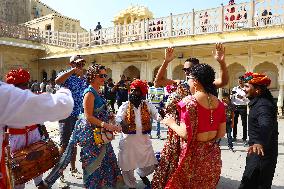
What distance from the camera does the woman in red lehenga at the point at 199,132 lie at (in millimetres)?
2646

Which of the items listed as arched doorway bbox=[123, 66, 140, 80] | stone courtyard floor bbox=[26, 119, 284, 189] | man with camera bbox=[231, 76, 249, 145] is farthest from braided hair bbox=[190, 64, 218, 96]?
arched doorway bbox=[123, 66, 140, 80]

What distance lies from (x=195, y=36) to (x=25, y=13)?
2897 centimetres

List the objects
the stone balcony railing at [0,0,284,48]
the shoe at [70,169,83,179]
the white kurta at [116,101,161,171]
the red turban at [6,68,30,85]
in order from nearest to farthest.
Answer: the red turban at [6,68,30,85], the white kurta at [116,101,161,171], the shoe at [70,169,83,179], the stone balcony railing at [0,0,284,48]

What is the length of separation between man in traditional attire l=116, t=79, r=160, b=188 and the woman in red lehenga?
1086 mm

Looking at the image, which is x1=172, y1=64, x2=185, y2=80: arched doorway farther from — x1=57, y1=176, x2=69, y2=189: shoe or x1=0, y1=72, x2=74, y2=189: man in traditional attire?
x1=0, y1=72, x2=74, y2=189: man in traditional attire

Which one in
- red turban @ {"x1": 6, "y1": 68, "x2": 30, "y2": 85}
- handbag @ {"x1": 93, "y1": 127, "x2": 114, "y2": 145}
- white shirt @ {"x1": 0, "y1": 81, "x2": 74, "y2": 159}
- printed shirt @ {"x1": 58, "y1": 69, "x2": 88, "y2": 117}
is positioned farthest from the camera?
printed shirt @ {"x1": 58, "y1": 69, "x2": 88, "y2": 117}

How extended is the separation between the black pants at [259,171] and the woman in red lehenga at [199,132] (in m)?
0.50

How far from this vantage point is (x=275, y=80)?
46.9 ft

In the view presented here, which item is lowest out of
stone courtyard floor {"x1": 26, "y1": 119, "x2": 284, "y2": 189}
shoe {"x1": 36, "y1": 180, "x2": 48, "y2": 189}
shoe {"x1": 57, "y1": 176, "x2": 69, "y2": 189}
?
stone courtyard floor {"x1": 26, "y1": 119, "x2": 284, "y2": 189}

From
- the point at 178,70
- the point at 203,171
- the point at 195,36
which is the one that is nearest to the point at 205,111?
the point at 203,171

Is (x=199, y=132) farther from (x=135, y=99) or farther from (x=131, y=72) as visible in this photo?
(x=131, y=72)

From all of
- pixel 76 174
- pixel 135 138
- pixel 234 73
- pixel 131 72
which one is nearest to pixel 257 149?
pixel 135 138

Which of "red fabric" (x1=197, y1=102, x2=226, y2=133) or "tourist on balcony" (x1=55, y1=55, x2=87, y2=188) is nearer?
"red fabric" (x1=197, y1=102, x2=226, y2=133)

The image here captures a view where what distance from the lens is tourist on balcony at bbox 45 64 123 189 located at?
349cm
